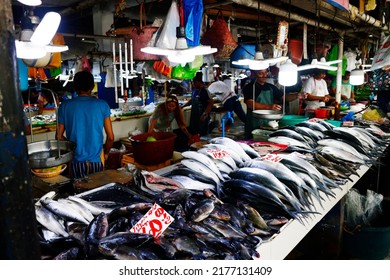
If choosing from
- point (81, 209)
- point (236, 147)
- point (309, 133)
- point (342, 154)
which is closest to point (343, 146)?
point (342, 154)

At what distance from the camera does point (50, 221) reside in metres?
1.84

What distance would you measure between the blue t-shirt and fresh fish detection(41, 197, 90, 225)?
A: 2373 millimetres

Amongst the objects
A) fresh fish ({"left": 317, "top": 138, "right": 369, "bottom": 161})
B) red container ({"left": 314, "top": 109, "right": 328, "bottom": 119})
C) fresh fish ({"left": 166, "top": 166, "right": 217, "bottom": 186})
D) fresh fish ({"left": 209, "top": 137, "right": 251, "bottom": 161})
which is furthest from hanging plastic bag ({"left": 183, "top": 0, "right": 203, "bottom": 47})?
red container ({"left": 314, "top": 109, "right": 328, "bottom": 119})

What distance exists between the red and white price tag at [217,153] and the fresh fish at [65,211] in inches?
56.3

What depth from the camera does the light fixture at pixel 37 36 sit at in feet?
8.20

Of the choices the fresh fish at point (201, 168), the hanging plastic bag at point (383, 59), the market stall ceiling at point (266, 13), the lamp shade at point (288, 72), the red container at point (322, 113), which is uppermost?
the market stall ceiling at point (266, 13)

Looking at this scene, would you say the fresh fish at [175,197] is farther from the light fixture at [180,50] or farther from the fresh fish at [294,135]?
the fresh fish at [294,135]

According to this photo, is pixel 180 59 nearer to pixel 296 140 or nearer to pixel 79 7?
pixel 296 140

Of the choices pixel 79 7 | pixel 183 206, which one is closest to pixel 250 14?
pixel 79 7

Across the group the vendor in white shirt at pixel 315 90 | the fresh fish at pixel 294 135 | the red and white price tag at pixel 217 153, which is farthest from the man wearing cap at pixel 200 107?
the red and white price tag at pixel 217 153

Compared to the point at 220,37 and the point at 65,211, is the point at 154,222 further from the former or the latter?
the point at 220,37

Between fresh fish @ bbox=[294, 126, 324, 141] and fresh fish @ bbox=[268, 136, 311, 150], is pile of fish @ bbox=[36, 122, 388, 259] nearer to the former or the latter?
fresh fish @ bbox=[268, 136, 311, 150]

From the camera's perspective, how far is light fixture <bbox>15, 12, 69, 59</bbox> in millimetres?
2500

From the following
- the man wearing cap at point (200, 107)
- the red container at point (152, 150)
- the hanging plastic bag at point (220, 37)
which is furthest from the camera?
the man wearing cap at point (200, 107)
